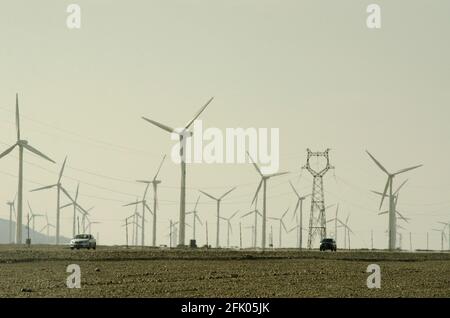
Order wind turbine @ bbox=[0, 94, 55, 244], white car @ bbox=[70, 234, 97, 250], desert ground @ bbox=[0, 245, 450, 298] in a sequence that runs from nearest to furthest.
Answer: desert ground @ bbox=[0, 245, 450, 298] → white car @ bbox=[70, 234, 97, 250] → wind turbine @ bbox=[0, 94, 55, 244]

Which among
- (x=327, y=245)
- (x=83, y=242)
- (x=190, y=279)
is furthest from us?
(x=327, y=245)

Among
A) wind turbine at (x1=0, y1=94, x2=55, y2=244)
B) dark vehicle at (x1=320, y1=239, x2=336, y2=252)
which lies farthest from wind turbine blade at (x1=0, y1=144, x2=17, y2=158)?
dark vehicle at (x1=320, y1=239, x2=336, y2=252)

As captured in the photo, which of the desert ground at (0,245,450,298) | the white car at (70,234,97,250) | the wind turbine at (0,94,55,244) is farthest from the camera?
the wind turbine at (0,94,55,244)

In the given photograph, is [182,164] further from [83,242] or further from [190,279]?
[190,279]

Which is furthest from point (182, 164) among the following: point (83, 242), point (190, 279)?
point (190, 279)

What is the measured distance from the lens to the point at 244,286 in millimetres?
44250

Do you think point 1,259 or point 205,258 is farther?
point 205,258

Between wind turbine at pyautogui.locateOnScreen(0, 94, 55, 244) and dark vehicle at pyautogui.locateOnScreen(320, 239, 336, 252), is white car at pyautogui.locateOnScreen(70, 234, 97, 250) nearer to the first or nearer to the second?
wind turbine at pyautogui.locateOnScreen(0, 94, 55, 244)

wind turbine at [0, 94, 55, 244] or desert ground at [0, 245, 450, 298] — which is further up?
wind turbine at [0, 94, 55, 244]

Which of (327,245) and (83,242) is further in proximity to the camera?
(327,245)

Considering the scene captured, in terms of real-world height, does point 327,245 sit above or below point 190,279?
above
